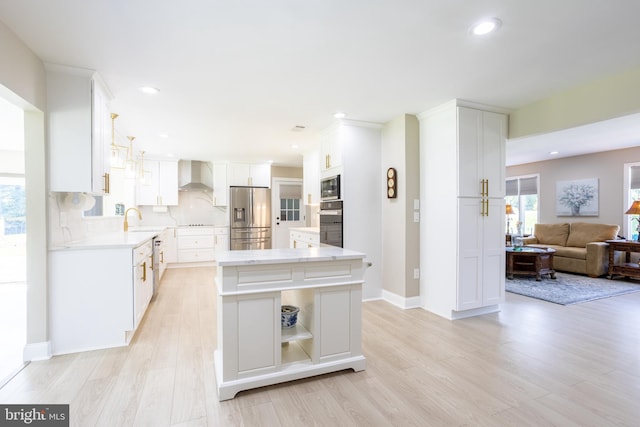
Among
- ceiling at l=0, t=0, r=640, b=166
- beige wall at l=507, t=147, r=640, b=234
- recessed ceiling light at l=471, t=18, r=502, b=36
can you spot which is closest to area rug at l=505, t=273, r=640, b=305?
beige wall at l=507, t=147, r=640, b=234

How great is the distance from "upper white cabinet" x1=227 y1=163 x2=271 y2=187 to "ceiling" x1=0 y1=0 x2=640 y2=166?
10.5 feet

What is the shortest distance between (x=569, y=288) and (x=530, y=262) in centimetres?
68

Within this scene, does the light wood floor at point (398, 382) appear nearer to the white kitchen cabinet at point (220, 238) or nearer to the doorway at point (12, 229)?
the doorway at point (12, 229)

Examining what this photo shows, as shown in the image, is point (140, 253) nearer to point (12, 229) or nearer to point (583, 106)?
point (583, 106)

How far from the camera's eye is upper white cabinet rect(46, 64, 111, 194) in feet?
7.97

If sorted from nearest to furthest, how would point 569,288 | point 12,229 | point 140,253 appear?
point 140,253 → point 569,288 → point 12,229

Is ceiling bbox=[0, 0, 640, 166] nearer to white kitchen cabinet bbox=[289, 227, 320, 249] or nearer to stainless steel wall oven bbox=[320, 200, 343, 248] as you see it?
stainless steel wall oven bbox=[320, 200, 343, 248]

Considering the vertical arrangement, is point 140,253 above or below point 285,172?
below

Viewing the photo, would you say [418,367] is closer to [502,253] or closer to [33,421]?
[502,253]

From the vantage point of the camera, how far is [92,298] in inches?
101

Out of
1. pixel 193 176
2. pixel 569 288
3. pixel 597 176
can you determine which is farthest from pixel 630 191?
pixel 193 176

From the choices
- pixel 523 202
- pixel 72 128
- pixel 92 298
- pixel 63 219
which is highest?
pixel 72 128

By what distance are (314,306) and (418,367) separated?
97 centimetres

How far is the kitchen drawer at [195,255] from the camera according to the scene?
6.23 metres
